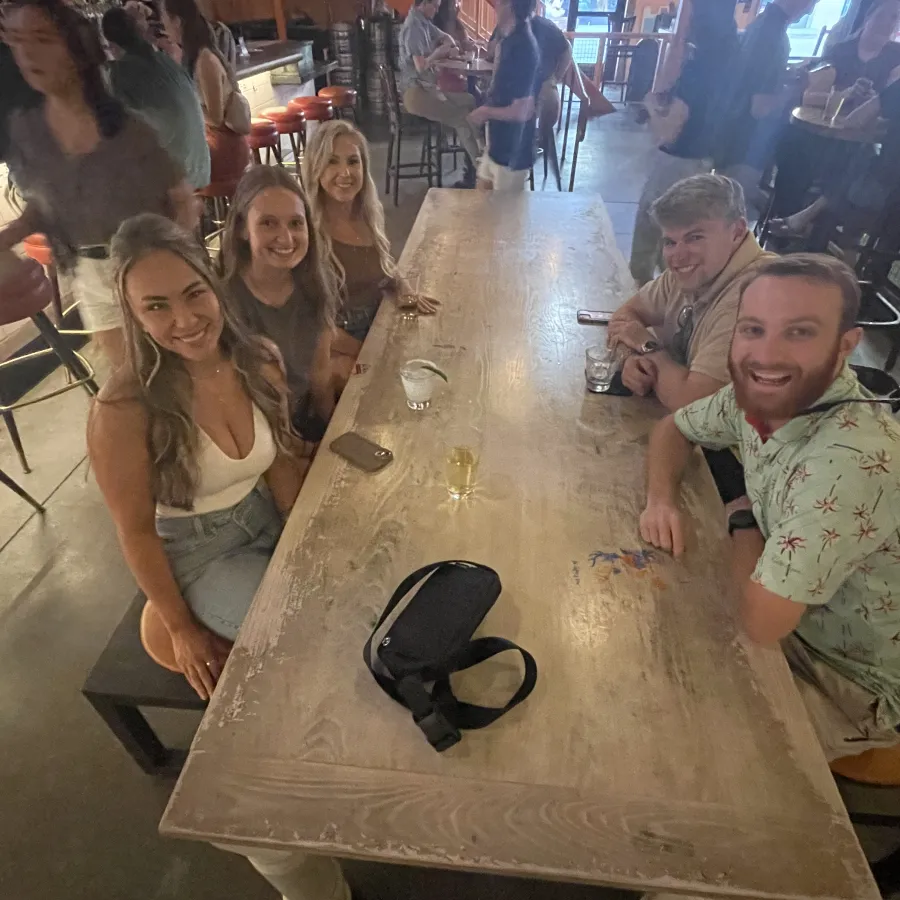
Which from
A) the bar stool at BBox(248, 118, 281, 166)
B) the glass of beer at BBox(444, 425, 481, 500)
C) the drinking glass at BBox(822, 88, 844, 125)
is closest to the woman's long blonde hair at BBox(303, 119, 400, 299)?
the glass of beer at BBox(444, 425, 481, 500)

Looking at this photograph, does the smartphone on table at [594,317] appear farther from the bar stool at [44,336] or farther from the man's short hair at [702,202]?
the bar stool at [44,336]

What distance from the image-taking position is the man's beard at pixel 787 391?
1.11m

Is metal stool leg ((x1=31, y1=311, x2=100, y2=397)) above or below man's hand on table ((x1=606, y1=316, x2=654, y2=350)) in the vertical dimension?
below

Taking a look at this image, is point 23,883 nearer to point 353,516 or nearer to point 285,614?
point 285,614

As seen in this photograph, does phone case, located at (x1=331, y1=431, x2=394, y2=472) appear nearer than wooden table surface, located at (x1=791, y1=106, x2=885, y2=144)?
Yes

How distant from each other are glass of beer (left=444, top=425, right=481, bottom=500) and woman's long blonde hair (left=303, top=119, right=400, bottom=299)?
918 millimetres

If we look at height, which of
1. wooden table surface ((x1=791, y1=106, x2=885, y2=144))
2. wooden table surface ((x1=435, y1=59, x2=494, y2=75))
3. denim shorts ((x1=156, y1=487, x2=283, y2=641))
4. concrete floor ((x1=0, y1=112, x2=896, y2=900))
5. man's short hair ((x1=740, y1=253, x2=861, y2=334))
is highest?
man's short hair ((x1=740, y1=253, x2=861, y2=334))

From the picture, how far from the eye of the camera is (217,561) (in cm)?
154

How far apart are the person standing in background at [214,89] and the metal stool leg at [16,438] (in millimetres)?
1334

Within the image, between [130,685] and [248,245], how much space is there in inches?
50.2

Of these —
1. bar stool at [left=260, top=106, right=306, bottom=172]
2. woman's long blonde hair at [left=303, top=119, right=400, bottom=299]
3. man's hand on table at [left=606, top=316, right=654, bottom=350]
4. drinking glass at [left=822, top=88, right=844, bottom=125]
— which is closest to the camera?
man's hand on table at [left=606, top=316, right=654, bottom=350]

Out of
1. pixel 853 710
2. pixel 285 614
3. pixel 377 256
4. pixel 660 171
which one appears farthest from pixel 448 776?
pixel 660 171

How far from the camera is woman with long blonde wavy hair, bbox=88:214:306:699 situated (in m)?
1.30

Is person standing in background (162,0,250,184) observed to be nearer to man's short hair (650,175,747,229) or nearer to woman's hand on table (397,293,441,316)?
woman's hand on table (397,293,441,316)
